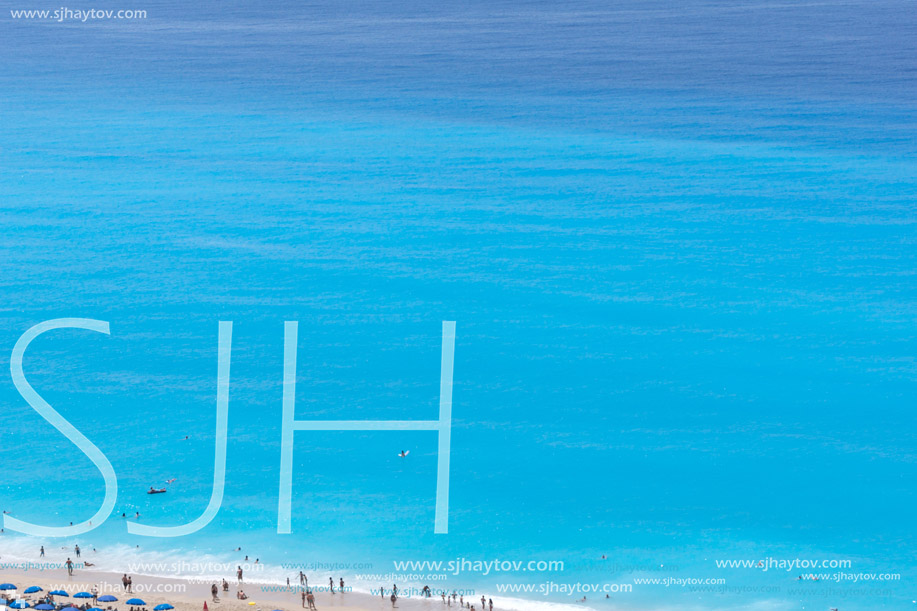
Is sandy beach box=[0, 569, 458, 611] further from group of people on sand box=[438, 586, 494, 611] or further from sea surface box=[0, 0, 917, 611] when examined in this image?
sea surface box=[0, 0, 917, 611]

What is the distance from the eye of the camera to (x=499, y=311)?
62938 mm

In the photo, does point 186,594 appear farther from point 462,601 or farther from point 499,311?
point 499,311

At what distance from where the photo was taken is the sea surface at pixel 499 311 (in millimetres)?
43969

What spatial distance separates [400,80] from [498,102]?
1569 cm

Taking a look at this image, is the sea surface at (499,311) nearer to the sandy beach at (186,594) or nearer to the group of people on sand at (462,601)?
the group of people on sand at (462,601)

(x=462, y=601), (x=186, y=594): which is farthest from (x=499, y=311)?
(x=186, y=594)

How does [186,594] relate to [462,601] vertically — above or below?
above

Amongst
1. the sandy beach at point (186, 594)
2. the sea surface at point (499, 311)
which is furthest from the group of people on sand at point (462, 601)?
the sea surface at point (499, 311)

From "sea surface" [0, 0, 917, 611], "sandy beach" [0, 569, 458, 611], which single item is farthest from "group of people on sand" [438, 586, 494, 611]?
"sea surface" [0, 0, 917, 611]

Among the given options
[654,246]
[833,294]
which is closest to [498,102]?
[654,246]

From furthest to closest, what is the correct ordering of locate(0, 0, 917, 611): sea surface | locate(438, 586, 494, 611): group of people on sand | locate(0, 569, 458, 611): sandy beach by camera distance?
locate(0, 0, 917, 611): sea surface
locate(438, 586, 494, 611): group of people on sand
locate(0, 569, 458, 611): sandy beach

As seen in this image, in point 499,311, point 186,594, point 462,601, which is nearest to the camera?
point 462,601

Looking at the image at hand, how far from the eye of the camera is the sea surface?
144ft

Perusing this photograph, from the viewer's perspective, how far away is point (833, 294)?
211 feet
